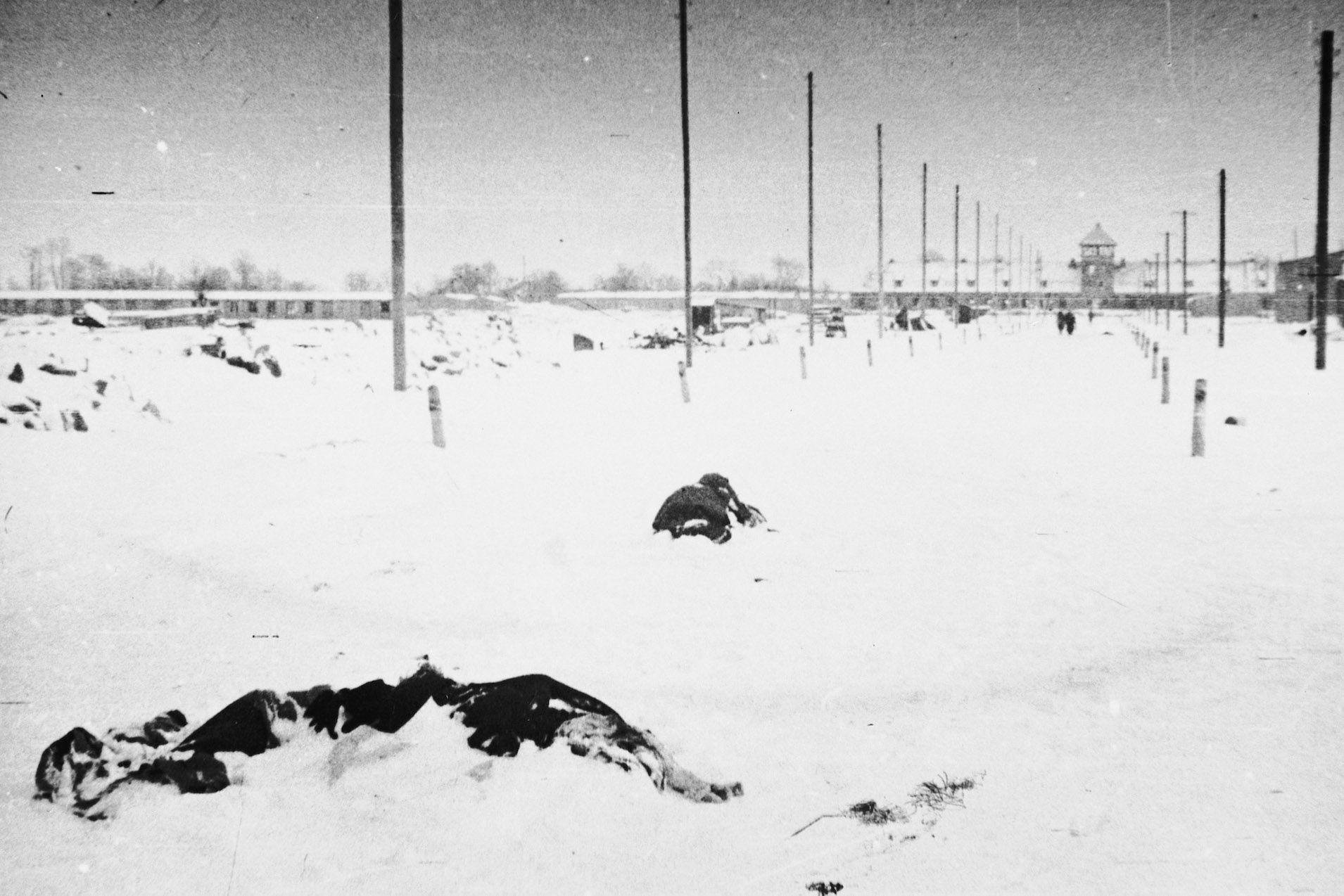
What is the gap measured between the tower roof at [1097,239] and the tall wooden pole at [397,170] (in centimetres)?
12204

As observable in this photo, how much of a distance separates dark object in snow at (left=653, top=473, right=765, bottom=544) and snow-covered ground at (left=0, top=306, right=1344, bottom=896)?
0.23 meters

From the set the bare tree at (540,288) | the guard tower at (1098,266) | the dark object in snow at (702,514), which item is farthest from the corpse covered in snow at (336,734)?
the guard tower at (1098,266)

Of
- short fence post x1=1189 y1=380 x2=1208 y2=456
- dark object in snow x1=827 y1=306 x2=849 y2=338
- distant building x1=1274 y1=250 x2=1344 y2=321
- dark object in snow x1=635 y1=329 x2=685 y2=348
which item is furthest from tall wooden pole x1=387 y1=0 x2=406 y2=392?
distant building x1=1274 y1=250 x2=1344 y2=321

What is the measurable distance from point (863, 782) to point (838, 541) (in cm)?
364

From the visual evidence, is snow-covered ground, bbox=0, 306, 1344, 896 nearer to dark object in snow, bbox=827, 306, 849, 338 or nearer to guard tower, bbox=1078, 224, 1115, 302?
dark object in snow, bbox=827, 306, 849, 338

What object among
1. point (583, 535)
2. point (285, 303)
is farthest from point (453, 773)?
point (285, 303)

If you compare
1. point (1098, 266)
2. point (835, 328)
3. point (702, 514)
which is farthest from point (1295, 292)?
point (702, 514)

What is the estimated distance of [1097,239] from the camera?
116250 mm

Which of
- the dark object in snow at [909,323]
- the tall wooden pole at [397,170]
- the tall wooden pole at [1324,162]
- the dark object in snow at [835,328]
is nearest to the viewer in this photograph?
the tall wooden pole at [397,170]

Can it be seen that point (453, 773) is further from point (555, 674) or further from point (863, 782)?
point (863, 782)

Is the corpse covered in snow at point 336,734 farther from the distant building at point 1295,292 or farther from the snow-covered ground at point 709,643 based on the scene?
the distant building at point 1295,292

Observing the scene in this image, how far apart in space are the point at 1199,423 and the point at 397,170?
536 inches

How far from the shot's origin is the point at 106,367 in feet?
43.7

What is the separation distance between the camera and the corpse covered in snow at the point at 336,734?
3027 mm
